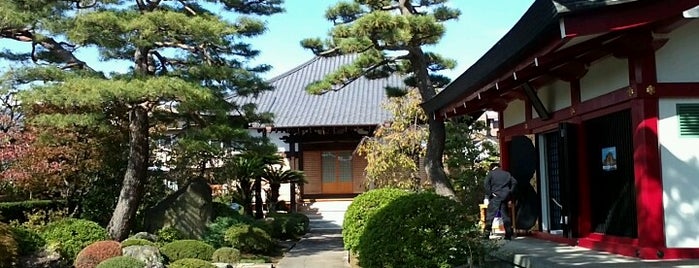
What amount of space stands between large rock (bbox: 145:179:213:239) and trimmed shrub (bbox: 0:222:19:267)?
4605 millimetres

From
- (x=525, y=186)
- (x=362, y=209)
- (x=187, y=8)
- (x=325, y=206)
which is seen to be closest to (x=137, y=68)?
(x=187, y=8)

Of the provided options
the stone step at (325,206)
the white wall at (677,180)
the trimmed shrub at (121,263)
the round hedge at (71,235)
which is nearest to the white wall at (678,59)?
the white wall at (677,180)

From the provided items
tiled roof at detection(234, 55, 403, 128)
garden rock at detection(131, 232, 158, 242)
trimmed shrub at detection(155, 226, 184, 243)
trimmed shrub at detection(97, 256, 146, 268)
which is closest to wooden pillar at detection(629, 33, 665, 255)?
trimmed shrub at detection(97, 256, 146, 268)

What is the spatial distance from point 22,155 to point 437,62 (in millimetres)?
9277

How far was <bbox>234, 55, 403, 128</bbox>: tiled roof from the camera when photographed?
2727 cm

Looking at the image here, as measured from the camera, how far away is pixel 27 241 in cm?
1224

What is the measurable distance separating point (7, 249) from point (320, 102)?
19949 mm

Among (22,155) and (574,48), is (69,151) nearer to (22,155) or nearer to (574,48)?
(22,155)

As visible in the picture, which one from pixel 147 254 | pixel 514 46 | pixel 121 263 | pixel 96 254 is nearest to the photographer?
pixel 514 46

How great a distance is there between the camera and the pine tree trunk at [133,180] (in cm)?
1477

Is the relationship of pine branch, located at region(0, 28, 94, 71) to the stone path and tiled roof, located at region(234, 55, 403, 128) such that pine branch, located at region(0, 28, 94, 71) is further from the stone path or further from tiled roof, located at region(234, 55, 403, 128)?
tiled roof, located at region(234, 55, 403, 128)

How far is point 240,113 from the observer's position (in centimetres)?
1595

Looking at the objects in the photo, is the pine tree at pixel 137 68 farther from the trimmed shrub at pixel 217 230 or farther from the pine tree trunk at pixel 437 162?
the pine tree trunk at pixel 437 162

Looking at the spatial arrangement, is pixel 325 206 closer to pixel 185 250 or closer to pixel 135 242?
pixel 185 250
